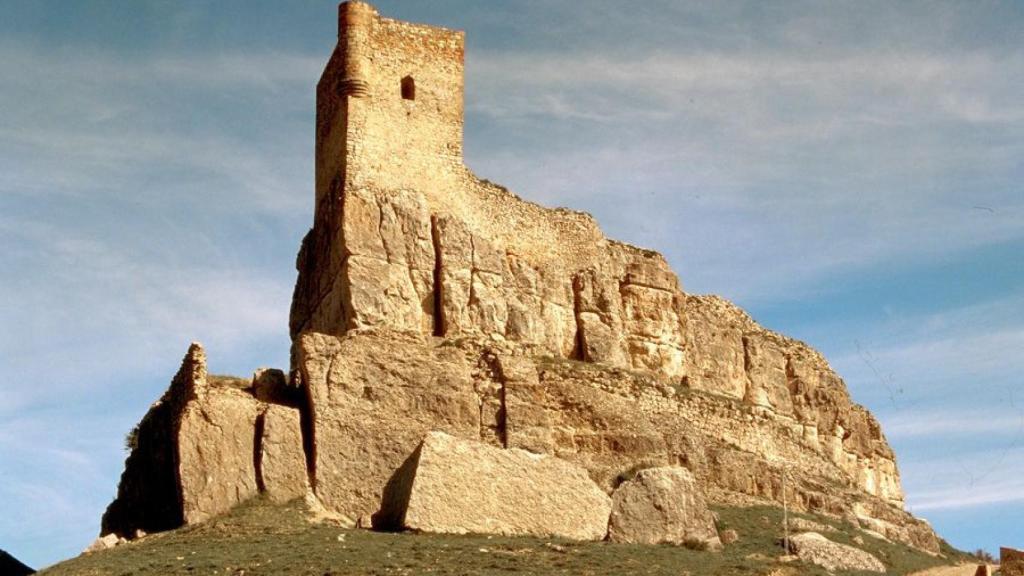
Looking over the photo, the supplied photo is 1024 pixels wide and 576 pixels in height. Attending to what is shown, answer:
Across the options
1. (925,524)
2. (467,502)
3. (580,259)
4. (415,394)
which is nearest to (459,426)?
(415,394)

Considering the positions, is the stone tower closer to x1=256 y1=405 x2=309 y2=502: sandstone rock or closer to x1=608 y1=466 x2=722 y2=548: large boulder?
x1=256 y1=405 x2=309 y2=502: sandstone rock

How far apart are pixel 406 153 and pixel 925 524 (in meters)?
19.2

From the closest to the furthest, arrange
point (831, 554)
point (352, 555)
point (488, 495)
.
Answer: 1. point (352, 555)
2. point (488, 495)
3. point (831, 554)

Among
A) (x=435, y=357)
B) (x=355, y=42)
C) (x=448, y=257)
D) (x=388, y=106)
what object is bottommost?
(x=435, y=357)

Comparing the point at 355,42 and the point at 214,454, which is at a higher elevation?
the point at 355,42

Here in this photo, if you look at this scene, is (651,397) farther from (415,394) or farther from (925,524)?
(925,524)

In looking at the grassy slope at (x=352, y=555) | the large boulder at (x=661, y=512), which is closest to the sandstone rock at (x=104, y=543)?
the grassy slope at (x=352, y=555)

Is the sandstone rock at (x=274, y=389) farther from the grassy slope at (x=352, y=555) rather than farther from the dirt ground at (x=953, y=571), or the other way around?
the dirt ground at (x=953, y=571)

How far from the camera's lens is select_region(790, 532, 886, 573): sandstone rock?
41.1 meters

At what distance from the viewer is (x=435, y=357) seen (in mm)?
42562

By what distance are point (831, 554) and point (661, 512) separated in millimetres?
4051

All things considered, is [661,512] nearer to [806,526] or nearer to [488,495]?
[488,495]

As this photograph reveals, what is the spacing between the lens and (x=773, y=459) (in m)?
50.3

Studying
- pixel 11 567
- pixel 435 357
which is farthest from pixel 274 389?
pixel 11 567
